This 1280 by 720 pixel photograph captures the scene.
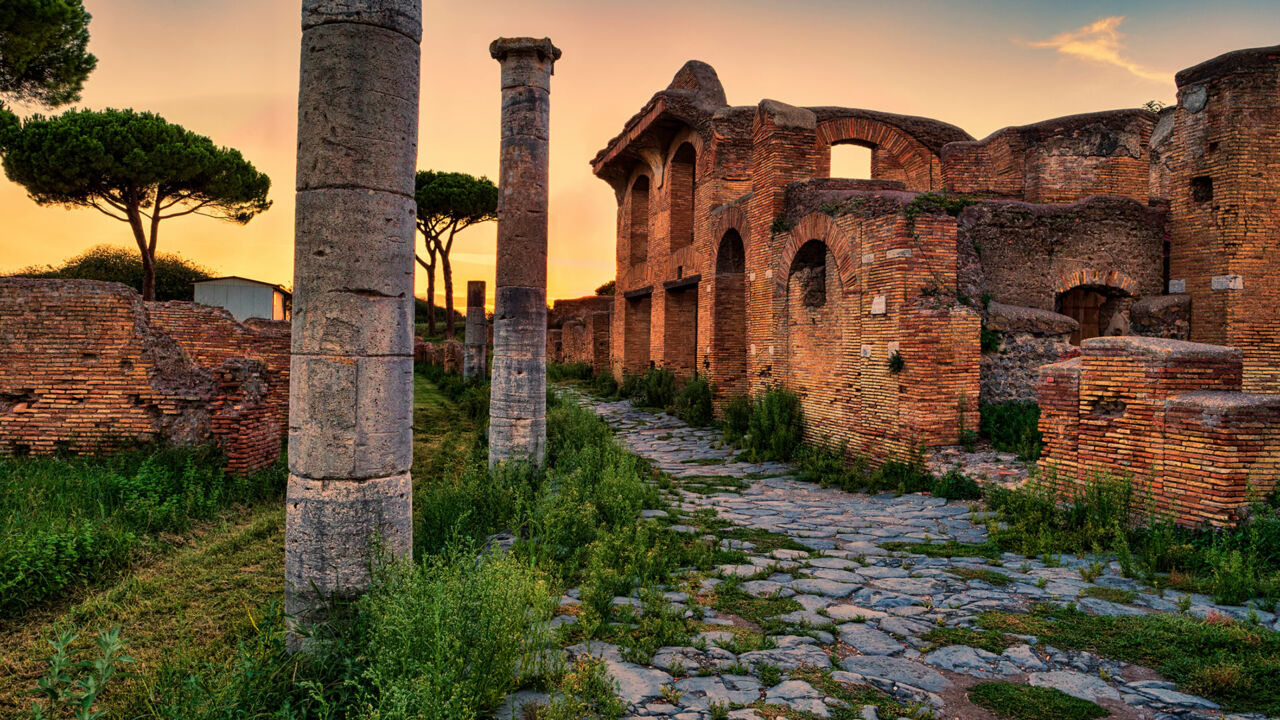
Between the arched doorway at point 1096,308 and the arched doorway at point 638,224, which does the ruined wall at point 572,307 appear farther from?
the arched doorway at point 1096,308

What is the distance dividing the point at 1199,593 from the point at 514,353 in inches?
239

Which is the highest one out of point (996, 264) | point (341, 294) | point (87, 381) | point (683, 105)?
point (683, 105)

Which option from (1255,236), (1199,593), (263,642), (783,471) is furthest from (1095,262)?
(263,642)

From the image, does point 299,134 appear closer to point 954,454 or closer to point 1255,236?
point 954,454

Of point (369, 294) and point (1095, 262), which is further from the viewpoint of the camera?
point (1095, 262)

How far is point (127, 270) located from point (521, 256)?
2883cm

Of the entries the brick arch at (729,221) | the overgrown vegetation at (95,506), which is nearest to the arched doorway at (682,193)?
the brick arch at (729,221)

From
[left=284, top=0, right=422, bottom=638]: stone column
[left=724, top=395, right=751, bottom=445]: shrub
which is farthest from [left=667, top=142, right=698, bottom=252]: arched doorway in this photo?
[left=284, top=0, right=422, bottom=638]: stone column

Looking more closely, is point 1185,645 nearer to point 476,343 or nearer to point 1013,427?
point 1013,427

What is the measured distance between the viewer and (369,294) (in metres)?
3.28

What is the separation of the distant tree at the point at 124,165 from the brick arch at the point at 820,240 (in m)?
20.2

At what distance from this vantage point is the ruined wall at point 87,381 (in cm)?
811

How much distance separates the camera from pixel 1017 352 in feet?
29.4

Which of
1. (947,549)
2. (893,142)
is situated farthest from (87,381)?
(893,142)
